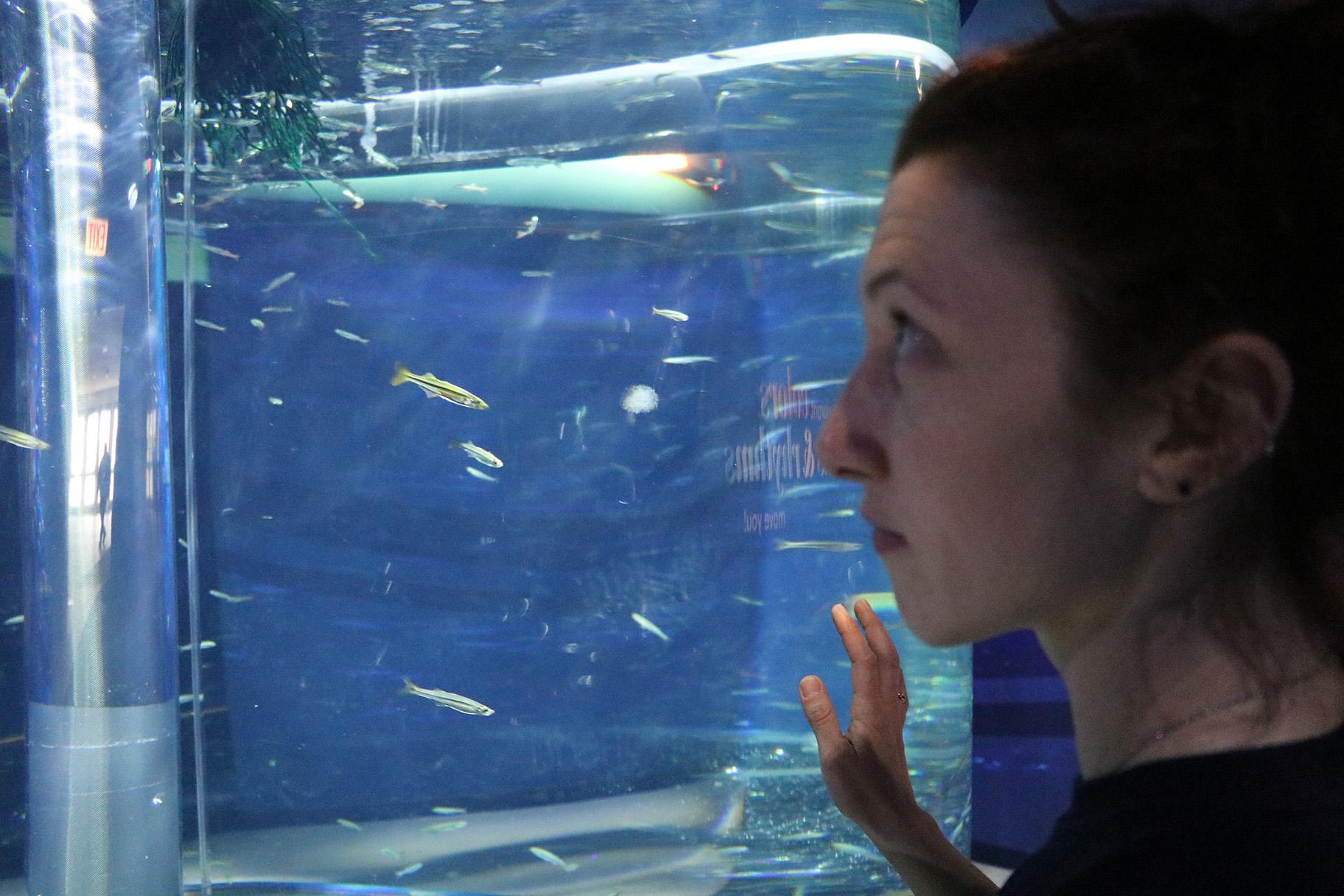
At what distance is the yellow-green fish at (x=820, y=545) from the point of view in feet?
11.3

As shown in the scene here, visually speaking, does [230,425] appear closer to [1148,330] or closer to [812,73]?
[812,73]

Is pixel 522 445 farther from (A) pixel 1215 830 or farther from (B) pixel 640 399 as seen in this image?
(A) pixel 1215 830

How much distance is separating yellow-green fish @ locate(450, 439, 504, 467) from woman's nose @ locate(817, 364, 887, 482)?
2794mm

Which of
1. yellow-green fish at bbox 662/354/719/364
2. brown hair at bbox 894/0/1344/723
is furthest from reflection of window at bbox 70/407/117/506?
brown hair at bbox 894/0/1344/723

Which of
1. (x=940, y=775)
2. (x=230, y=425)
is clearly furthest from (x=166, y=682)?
(x=940, y=775)

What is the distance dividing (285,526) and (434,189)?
141cm

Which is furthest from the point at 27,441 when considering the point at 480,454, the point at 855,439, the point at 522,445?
the point at 855,439

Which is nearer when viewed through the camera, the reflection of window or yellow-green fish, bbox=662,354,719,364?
the reflection of window

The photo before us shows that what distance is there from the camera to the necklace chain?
0.64m

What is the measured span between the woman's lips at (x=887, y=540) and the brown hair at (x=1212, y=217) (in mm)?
171

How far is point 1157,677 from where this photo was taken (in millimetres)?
666

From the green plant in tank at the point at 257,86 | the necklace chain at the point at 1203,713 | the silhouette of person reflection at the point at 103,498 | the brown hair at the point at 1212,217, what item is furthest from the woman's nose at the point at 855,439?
the green plant in tank at the point at 257,86

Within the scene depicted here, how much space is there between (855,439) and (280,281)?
10.7 ft

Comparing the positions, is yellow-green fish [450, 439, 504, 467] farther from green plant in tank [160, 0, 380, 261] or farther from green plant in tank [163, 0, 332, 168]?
green plant in tank [163, 0, 332, 168]
